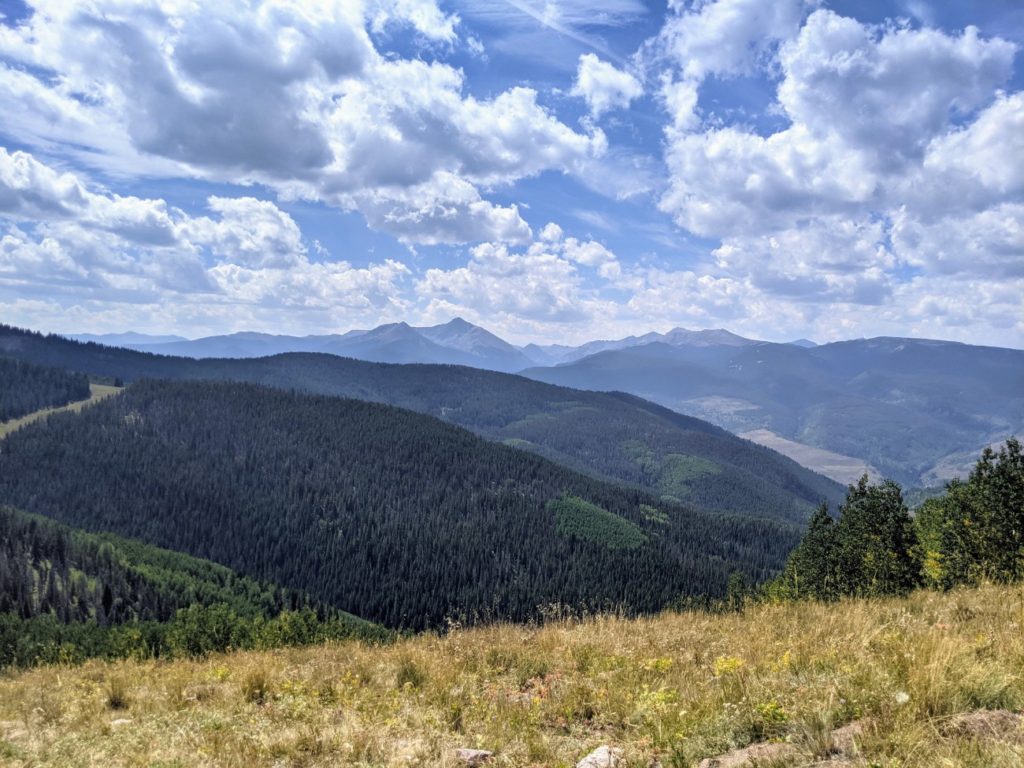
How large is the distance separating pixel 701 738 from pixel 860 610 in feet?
27.0

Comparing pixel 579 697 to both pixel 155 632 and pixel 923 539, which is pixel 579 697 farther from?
pixel 155 632

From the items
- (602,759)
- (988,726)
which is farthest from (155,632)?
(988,726)

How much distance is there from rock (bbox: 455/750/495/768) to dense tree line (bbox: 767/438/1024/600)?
111 ft

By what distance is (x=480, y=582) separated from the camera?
161 meters

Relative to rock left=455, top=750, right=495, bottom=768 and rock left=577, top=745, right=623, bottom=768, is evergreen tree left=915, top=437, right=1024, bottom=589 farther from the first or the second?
rock left=455, top=750, right=495, bottom=768

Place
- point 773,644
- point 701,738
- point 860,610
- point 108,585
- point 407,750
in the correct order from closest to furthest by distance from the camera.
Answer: point 701,738
point 407,750
point 773,644
point 860,610
point 108,585

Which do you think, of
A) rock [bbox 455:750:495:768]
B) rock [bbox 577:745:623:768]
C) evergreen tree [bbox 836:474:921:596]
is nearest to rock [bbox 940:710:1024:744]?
rock [bbox 577:745:623:768]

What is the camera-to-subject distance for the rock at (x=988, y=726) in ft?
17.8

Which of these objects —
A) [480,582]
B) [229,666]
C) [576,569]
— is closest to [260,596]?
[480,582]

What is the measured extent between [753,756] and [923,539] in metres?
79.7

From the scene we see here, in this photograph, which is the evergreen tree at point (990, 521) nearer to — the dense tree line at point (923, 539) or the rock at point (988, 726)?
the dense tree line at point (923, 539)

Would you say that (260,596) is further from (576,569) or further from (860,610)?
(860,610)

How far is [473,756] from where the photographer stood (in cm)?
700

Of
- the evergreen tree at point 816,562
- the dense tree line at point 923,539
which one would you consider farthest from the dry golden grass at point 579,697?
the evergreen tree at point 816,562
